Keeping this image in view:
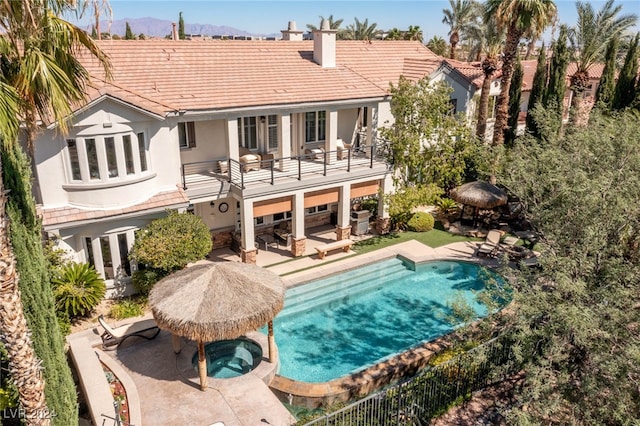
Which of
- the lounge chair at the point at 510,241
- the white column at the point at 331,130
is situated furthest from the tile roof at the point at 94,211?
the lounge chair at the point at 510,241

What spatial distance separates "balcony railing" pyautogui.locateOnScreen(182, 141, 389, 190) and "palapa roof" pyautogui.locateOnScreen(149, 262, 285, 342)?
832 cm

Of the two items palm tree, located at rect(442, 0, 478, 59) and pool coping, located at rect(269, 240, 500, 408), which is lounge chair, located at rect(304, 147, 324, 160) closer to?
pool coping, located at rect(269, 240, 500, 408)

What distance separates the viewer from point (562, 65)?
3662 centimetres

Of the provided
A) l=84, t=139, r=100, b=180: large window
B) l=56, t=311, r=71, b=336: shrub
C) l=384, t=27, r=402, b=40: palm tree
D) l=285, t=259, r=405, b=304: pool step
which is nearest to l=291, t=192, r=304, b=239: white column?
l=285, t=259, r=405, b=304: pool step

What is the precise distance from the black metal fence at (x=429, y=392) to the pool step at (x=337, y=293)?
783 centimetres

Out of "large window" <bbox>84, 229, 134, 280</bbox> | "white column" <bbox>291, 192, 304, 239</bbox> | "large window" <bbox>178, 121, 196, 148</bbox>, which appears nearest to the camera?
"large window" <bbox>84, 229, 134, 280</bbox>

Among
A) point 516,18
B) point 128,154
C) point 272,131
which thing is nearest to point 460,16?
point 516,18

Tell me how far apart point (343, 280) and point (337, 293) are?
126 centimetres

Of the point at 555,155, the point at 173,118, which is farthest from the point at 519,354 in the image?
the point at 173,118

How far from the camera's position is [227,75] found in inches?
997

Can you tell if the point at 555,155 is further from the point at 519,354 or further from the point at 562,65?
the point at 562,65

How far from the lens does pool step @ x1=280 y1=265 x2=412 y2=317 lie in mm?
21797

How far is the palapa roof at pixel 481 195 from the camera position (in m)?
28.4

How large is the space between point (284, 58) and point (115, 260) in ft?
52.4
